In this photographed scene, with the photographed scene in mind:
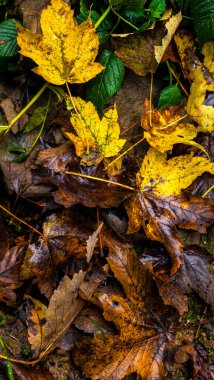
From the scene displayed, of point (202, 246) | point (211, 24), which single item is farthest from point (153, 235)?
point (211, 24)

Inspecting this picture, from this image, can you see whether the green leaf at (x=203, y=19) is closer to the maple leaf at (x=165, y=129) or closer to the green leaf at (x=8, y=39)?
the maple leaf at (x=165, y=129)

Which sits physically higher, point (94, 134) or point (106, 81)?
point (106, 81)

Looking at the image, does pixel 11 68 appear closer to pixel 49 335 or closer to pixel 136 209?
pixel 136 209

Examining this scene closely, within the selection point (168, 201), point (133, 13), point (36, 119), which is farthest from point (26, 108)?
point (168, 201)

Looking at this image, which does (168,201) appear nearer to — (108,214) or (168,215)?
(168,215)

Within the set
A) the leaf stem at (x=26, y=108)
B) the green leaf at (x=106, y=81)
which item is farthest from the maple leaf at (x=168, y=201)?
the leaf stem at (x=26, y=108)

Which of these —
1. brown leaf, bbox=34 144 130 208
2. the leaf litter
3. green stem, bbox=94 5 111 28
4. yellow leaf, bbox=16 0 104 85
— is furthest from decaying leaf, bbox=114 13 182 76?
brown leaf, bbox=34 144 130 208

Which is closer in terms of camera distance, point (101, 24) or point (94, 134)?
point (94, 134)
